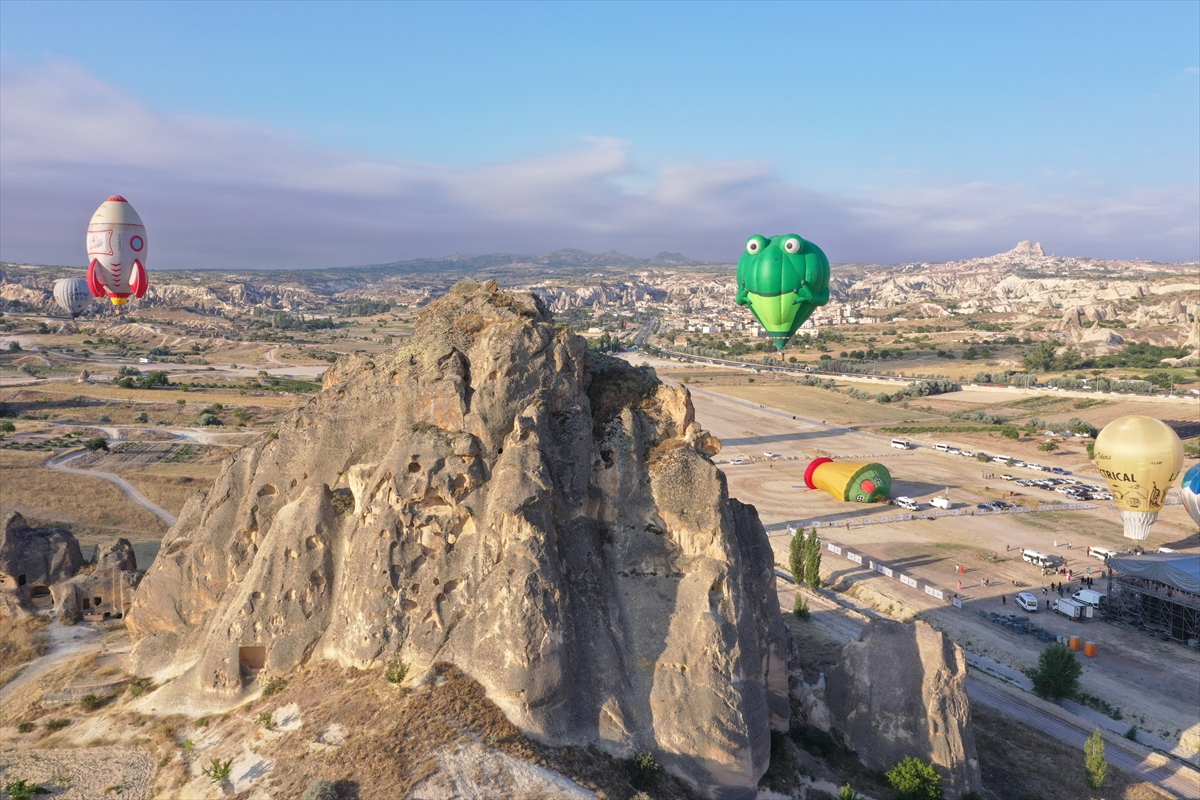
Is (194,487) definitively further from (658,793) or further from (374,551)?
(658,793)

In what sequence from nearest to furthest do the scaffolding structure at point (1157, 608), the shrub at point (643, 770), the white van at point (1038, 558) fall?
the shrub at point (643, 770) → the scaffolding structure at point (1157, 608) → the white van at point (1038, 558)

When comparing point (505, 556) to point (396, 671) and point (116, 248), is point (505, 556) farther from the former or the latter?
point (116, 248)

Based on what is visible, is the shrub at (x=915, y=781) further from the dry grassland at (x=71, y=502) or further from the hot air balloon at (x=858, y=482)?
the hot air balloon at (x=858, y=482)

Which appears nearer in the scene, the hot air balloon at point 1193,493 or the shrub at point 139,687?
the shrub at point 139,687

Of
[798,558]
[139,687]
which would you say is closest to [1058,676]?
[798,558]

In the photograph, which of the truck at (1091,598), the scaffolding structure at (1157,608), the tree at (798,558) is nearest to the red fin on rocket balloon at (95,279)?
the tree at (798,558)

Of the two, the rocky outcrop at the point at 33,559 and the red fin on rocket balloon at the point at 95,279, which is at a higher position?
the red fin on rocket balloon at the point at 95,279

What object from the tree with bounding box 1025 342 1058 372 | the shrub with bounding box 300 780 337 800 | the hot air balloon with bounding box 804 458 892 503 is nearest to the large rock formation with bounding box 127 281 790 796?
the shrub with bounding box 300 780 337 800

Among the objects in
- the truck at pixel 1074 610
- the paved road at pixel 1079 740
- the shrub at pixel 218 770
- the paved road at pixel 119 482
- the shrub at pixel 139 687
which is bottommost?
the paved road at pixel 119 482
